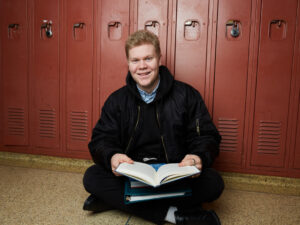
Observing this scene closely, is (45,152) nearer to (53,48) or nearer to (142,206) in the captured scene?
(53,48)

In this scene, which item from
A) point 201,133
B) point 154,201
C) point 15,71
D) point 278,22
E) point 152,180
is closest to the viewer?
point 152,180

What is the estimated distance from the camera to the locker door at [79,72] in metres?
2.02

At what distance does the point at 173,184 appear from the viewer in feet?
4.15

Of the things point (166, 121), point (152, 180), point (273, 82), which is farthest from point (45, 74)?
point (273, 82)

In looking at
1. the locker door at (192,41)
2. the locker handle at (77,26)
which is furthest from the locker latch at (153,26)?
the locker handle at (77,26)

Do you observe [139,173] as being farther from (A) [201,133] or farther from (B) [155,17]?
(B) [155,17]

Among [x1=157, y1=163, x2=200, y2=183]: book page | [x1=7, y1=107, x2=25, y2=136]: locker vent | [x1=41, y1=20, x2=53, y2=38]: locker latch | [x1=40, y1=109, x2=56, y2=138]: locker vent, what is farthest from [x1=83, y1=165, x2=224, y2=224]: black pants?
[x1=41, y1=20, x2=53, y2=38]: locker latch

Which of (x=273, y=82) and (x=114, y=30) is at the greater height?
(x=114, y=30)

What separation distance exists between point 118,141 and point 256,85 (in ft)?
3.66

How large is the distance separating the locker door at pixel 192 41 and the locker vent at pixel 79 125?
2.91ft

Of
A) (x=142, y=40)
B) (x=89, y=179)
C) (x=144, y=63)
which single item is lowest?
(x=89, y=179)

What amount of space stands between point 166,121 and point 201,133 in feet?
0.76

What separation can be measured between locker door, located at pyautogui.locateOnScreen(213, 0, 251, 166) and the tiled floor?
35cm

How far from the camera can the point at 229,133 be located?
1.88m
